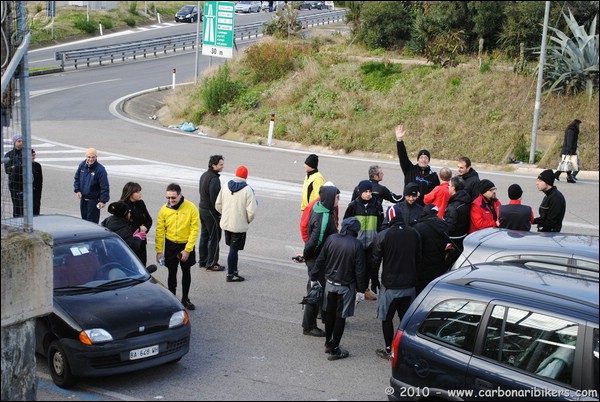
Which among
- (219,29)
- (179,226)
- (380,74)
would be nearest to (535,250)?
(179,226)

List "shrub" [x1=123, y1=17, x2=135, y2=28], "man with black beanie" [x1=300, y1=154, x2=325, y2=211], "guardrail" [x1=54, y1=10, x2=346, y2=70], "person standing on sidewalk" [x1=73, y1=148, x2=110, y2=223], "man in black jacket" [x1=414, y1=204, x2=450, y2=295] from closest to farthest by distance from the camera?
1. "man in black jacket" [x1=414, y1=204, x2=450, y2=295]
2. "man with black beanie" [x1=300, y1=154, x2=325, y2=211]
3. "person standing on sidewalk" [x1=73, y1=148, x2=110, y2=223]
4. "guardrail" [x1=54, y1=10, x2=346, y2=70]
5. "shrub" [x1=123, y1=17, x2=135, y2=28]

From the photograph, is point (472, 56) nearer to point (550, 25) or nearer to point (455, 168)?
point (550, 25)

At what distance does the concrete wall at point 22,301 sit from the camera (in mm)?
6879

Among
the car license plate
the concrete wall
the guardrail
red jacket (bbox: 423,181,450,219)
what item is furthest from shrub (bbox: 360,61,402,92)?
the concrete wall

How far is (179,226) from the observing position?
1048 cm

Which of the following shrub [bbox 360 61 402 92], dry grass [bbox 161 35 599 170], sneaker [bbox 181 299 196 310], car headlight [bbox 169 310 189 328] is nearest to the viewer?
car headlight [bbox 169 310 189 328]

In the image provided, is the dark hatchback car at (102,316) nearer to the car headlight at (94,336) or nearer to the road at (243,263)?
the car headlight at (94,336)

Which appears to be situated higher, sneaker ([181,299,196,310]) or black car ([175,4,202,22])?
black car ([175,4,202,22])

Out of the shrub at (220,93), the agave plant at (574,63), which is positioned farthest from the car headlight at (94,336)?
the shrub at (220,93)

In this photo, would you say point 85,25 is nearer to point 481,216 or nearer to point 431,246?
point 481,216

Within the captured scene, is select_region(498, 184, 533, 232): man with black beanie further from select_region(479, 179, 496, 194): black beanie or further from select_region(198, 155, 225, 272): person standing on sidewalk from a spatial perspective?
select_region(198, 155, 225, 272): person standing on sidewalk

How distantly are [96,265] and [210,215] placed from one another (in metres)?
3.50

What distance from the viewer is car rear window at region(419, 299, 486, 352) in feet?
22.0

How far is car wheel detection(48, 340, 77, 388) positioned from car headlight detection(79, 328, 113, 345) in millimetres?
263
